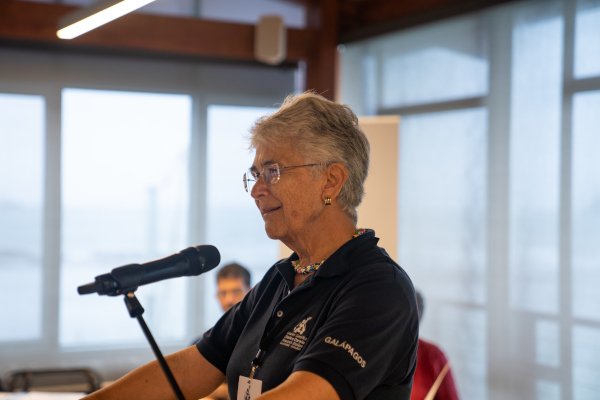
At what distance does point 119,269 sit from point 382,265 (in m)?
0.48

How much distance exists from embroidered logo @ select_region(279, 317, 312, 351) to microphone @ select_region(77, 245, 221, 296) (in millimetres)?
212

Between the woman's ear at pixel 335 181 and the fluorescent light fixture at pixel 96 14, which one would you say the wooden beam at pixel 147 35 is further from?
the woman's ear at pixel 335 181

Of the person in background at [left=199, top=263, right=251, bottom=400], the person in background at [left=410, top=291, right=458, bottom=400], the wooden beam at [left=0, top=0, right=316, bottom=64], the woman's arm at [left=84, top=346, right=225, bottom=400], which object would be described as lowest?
the person in background at [left=410, top=291, right=458, bottom=400]

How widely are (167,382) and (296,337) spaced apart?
38 centimetres

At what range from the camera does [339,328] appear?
1.25 metres

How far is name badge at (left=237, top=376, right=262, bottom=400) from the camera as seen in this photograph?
4.69 feet

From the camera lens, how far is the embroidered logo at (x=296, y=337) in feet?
4.54

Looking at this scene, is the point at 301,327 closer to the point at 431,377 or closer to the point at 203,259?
the point at 203,259

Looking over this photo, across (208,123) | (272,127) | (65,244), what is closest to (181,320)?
(65,244)

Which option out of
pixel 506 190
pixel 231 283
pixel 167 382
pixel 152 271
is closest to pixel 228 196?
pixel 231 283

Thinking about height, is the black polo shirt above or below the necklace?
below

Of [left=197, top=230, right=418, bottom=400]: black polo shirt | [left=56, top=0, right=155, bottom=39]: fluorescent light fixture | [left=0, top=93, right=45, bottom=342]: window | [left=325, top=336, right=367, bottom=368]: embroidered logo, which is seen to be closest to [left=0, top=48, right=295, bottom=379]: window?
[left=0, top=93, right=45, bottom=342]: window

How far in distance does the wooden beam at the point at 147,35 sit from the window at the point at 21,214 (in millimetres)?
496

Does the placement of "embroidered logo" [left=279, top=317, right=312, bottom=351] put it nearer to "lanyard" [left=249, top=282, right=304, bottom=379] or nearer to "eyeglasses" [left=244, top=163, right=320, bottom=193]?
"lanyard" [left=249, top=282, right=304, bottom=379]
